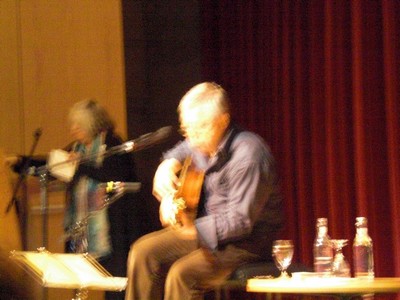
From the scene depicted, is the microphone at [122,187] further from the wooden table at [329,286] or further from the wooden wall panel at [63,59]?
the wooden wall panel at [63,59]

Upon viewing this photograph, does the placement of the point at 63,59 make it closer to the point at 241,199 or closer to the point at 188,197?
the point at 188,197

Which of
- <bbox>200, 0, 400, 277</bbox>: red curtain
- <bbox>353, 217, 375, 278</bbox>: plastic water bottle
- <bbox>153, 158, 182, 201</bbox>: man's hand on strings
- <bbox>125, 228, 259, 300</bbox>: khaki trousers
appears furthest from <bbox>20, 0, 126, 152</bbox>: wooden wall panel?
<bbox>353, 217, 375, 278</bbox>: plastic water bottle

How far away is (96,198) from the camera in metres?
4.41

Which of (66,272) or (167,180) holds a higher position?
(167,180)

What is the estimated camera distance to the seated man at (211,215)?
3.14 metres

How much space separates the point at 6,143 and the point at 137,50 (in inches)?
42.8

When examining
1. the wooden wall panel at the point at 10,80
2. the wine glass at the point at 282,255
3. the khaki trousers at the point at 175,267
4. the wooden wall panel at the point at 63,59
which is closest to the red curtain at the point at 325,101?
the wooden wall panel at the point at 63,59

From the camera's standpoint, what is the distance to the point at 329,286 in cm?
300

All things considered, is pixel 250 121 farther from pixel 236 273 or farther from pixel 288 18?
pixel 236 273

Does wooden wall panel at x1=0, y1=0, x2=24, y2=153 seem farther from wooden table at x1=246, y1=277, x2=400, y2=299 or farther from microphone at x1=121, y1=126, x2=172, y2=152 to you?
wooden table at x1=246, y1=277, x2=400, y2=299

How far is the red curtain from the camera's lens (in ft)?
14.0

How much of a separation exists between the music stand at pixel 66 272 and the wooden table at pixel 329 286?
1.86 ft

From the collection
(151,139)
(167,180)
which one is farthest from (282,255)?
(151,139)

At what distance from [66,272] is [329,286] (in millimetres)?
1051
